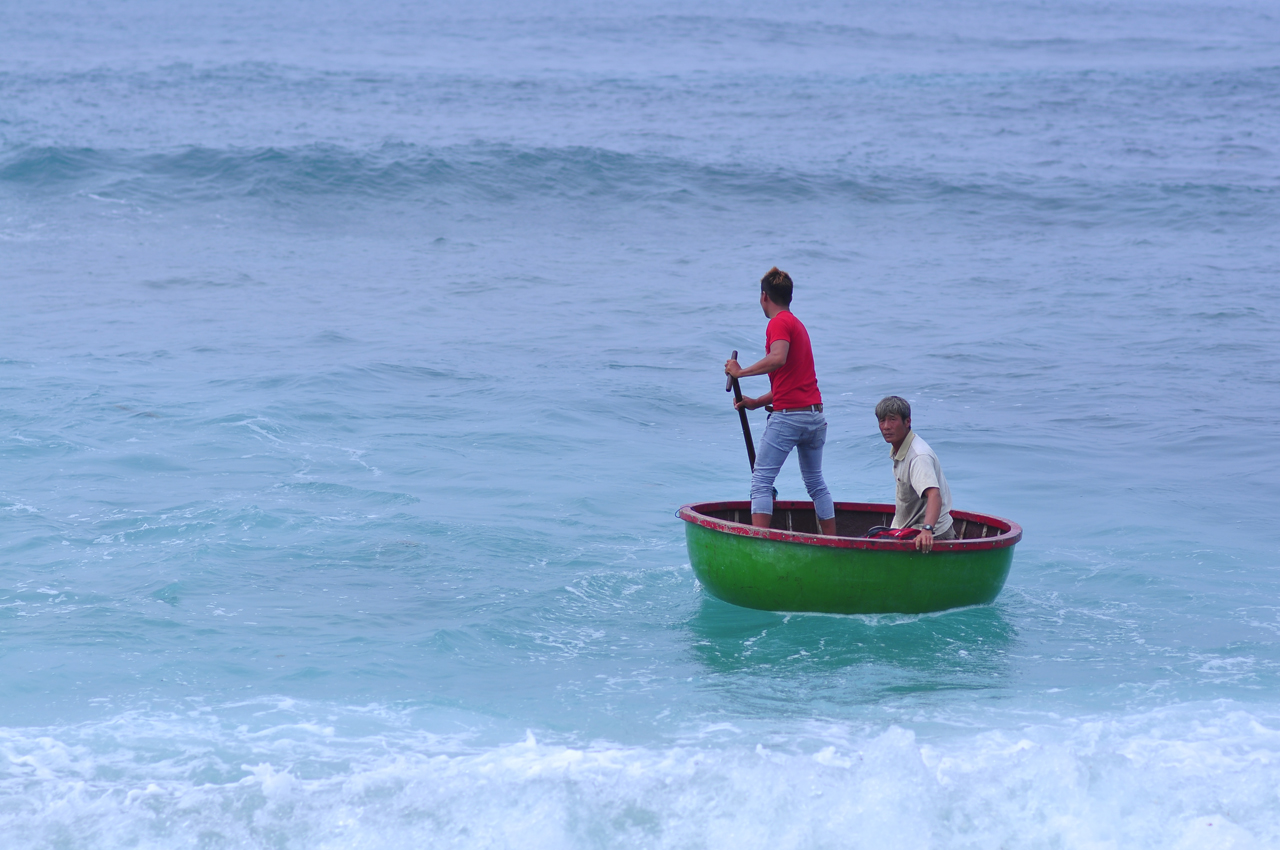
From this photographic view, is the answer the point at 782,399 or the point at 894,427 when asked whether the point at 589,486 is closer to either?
the point at 782,399

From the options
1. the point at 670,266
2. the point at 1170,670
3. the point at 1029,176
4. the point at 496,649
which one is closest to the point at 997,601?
the point at 1170,670

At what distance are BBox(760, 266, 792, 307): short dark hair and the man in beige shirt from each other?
31.0 inches

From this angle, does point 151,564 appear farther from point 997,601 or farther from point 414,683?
point 997,601

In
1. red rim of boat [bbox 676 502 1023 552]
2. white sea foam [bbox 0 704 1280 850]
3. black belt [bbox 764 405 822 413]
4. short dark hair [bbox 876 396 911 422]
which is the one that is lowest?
white sea foam [bbox 0 704 1280 850]

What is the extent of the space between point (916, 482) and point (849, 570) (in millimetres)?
596

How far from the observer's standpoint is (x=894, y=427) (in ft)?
21.7

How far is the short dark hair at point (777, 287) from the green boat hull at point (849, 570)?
126 cm

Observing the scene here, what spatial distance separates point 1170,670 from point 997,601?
1.19 metres

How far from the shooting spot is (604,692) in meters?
6.13

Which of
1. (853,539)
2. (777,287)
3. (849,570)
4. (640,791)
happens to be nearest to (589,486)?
(777,287)

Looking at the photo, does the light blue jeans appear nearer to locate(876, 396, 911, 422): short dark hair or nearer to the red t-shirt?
the red t-shirt

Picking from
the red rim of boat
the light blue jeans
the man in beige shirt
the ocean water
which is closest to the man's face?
the man in beige shirt

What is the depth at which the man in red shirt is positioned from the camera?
22.2 ft

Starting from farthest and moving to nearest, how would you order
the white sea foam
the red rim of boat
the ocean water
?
the red rim of boat → the ocean water → the white sea foam
